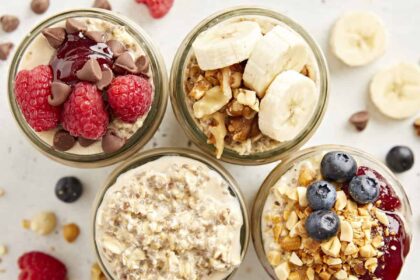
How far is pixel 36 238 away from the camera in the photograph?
1.90 metres

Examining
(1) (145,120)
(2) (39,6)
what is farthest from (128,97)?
(2) (39,6)

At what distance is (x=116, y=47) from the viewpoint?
1.49 meters

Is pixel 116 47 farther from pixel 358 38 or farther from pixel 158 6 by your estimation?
pixel 358 38

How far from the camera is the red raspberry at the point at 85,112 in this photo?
1403 mm

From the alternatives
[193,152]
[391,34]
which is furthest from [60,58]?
[391,34]

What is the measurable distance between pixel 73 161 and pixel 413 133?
2.92 ft

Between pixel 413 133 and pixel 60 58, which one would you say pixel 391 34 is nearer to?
pixel 413 133

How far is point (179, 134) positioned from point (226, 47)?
49cm

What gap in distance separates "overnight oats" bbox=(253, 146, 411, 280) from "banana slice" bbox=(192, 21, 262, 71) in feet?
1.01

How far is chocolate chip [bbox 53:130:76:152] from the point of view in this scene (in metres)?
1.50

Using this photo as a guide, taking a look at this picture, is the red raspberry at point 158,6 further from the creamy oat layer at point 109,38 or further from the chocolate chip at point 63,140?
the chocolate chip at point 63,140

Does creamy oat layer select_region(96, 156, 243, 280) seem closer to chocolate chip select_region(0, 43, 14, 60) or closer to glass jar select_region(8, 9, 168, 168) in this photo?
glass jar select_region(8, 9, 168, 168)

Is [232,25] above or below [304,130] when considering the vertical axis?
above

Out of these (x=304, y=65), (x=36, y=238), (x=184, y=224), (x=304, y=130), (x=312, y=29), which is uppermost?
(x=312, y=29)
